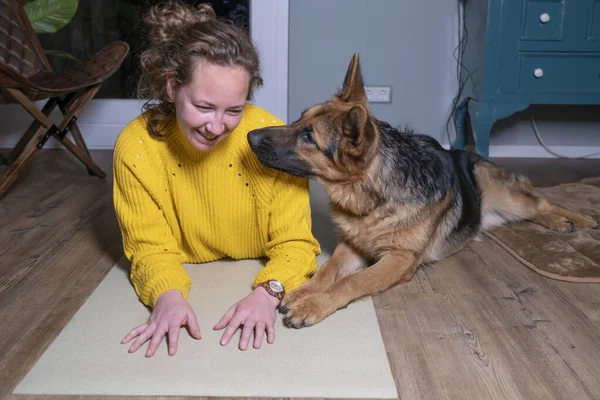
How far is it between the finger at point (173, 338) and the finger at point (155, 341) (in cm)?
Answer: 3

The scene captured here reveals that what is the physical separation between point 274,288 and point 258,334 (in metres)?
0.23

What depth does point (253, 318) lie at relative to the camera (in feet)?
6.05

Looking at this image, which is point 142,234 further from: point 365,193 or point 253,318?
point 365,193

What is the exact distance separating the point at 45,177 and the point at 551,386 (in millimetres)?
3358

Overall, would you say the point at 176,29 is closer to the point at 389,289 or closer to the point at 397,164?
the point at 397,164

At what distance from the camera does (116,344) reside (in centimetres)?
179

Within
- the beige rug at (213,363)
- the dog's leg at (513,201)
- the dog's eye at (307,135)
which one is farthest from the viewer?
the dog's leg at (513,201)

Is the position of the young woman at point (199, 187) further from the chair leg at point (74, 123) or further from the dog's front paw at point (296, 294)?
the chair leg at point (74, 123)

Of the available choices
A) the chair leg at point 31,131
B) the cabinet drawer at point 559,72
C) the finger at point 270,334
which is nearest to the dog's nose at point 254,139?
the finger at point 270,334

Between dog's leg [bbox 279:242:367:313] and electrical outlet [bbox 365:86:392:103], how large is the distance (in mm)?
2321

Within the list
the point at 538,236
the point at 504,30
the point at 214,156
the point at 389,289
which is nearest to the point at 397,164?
the point at 389,289

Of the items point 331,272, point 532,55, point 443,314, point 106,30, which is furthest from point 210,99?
point 106,30

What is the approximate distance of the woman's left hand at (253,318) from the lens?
5.86ft

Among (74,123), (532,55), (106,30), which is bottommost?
(74,123)
